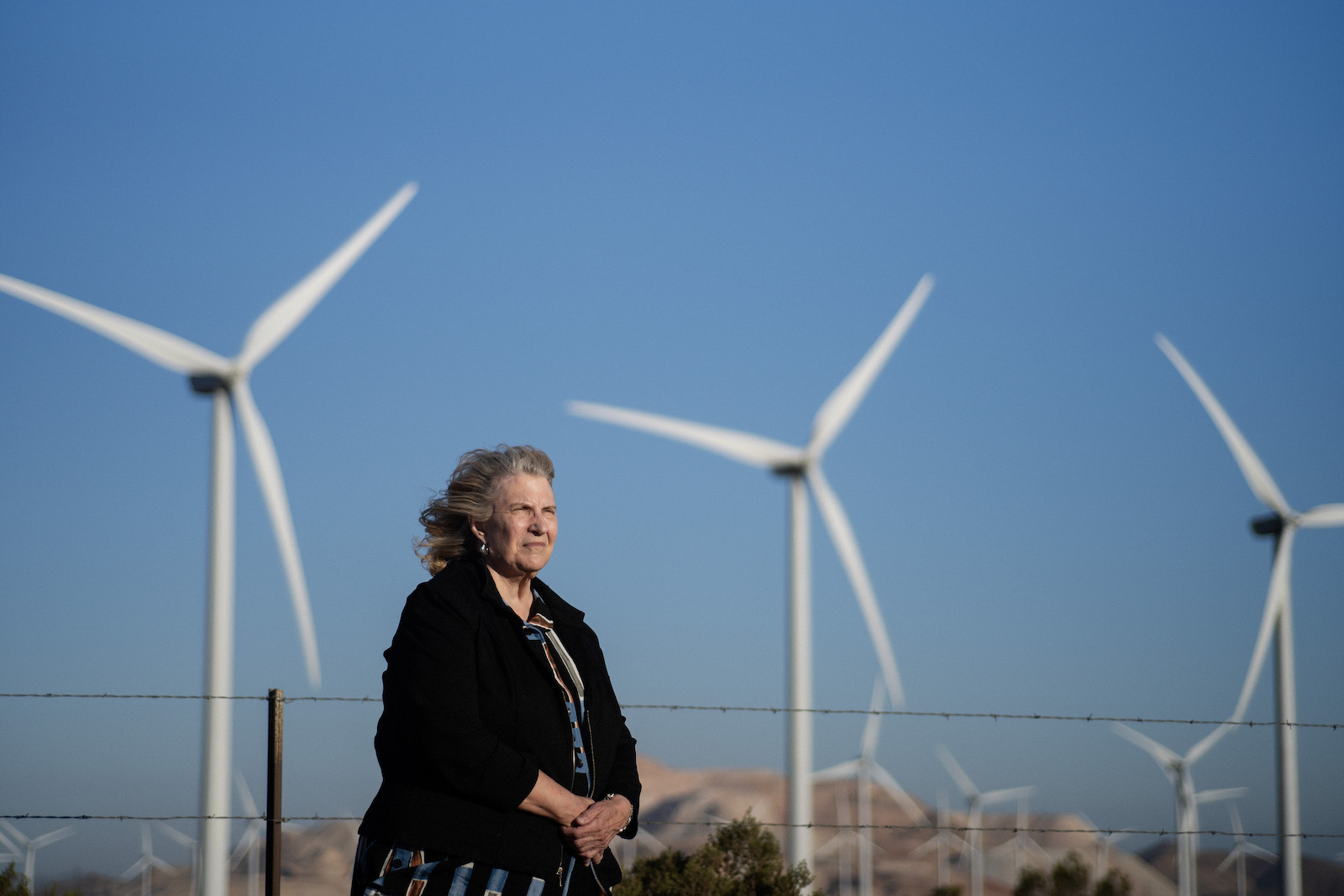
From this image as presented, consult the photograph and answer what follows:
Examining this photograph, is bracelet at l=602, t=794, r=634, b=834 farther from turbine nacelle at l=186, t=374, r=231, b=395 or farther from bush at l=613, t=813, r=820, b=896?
turbine nacelle at l=186, t=374, r=231, b=395

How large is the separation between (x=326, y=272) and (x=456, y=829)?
56.8 feet

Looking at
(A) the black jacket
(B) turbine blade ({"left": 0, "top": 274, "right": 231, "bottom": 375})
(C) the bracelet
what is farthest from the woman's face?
(B) turbine blade ({"left": 0, "top": 274, "right": 231, "bottom": 375})

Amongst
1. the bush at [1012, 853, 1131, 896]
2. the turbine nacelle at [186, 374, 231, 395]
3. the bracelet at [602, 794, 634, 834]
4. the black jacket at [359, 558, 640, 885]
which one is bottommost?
the bush at [1012, 853, 1131, 896]

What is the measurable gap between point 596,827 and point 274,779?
197 centimetres

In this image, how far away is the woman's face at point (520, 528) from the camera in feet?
14.5

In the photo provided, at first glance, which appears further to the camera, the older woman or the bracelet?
the bracelet

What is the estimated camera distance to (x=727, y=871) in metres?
8.47

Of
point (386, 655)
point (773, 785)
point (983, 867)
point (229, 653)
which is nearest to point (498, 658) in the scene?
point (386, 655)

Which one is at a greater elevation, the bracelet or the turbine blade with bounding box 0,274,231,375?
the turbine blade with bounding box 0,274,231,375

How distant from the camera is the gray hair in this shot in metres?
4.54

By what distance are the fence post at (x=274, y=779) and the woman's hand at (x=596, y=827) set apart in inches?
69.6

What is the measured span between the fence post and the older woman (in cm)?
144

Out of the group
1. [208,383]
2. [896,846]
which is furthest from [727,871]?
[896,846]

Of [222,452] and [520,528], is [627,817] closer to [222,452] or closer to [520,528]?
[520,528]
